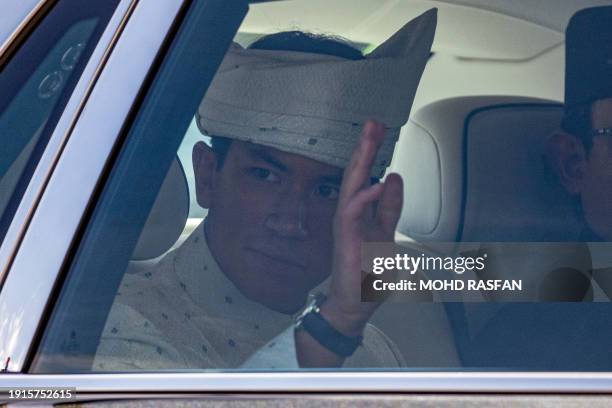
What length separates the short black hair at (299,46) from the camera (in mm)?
1604

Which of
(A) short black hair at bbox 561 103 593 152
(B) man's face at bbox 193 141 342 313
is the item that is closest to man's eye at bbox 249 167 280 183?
(B) man's face at bbox 193 141 342 313

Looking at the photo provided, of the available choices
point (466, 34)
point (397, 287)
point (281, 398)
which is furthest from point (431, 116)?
point (281, 398)

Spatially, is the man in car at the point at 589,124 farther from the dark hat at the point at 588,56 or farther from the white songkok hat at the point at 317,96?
the white songkok hat at the point at 317,96

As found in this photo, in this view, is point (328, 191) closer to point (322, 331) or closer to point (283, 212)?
→ point (283, 212)

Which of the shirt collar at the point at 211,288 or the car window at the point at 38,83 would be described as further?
the car window at the point at 38,83

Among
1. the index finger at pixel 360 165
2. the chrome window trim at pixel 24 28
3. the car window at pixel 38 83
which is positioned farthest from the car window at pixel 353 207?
the chrome window trim at pixel 24 28

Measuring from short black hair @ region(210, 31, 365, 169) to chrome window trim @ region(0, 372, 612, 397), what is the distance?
1.15ft

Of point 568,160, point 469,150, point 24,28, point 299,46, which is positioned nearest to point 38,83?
point 24,28

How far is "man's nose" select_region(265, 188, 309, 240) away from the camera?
1.56 metres

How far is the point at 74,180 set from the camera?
1.58 meters

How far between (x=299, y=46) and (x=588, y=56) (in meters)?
0.47

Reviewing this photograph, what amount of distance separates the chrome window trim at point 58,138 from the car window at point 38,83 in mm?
19

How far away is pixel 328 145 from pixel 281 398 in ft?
1.32

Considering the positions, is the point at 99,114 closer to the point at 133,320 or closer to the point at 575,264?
the point at 133,320
